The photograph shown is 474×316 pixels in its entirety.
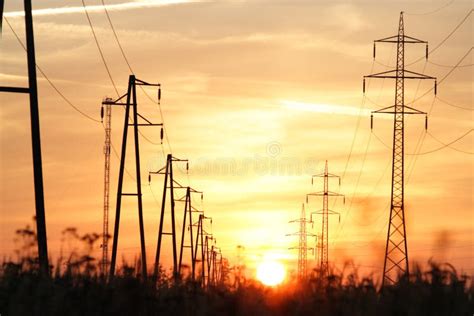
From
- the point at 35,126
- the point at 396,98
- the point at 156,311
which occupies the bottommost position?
the point at 156,311

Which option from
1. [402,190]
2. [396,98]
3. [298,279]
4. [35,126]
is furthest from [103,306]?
[396,98]

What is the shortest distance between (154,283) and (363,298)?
3522mm

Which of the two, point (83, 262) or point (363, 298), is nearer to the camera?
point (363, 298)

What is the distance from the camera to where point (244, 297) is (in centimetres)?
1570

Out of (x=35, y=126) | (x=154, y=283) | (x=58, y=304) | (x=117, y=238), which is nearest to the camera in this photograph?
(x=58, y=304)

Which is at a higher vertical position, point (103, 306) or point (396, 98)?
point (396, 98)

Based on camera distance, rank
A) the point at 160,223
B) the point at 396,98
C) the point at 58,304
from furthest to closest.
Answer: the point at 160,223
the point at 396,98
the point at 58,304

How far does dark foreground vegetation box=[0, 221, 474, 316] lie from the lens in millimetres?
14734

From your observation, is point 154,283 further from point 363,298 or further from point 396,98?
point 396,98

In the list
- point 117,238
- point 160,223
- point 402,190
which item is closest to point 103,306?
point 117,238

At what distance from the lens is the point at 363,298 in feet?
50.3

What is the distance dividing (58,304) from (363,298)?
4283 millimetres

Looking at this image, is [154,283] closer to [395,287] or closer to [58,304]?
[58,304]

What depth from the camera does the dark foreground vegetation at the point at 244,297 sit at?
14.7 metres
